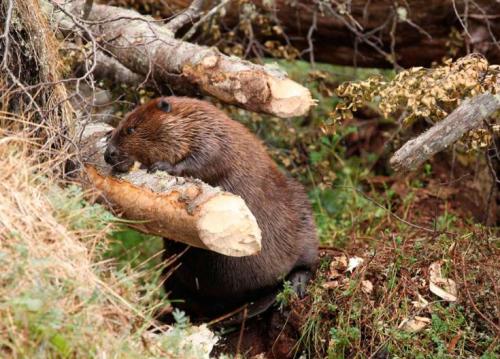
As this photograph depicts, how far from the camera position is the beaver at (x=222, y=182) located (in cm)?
563

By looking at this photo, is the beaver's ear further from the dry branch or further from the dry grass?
the dry branch

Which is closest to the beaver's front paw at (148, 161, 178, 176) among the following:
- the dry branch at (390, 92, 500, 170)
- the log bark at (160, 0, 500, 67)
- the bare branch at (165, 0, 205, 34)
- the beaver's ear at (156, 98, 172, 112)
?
the beaver's ear at (156, 98, 172, 112)

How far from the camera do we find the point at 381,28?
7.65 meters

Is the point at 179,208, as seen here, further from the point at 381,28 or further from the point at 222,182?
the point at 381,28

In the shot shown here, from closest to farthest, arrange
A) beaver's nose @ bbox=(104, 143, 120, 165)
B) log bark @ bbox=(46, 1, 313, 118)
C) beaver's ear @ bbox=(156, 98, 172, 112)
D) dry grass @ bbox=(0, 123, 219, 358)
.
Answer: dry grass @ bbox=(0, 123, 219, 358)
log bark @ bbox=(46, 1, 313, 118)
beaver's nose @ bbox=(104, 143, 120, 165)
beaver's ear @ bbox=(156, 98, 172, 112)

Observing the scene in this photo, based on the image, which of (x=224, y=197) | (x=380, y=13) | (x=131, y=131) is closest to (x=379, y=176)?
(x=380, y=13)

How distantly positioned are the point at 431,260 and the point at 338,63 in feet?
9.28

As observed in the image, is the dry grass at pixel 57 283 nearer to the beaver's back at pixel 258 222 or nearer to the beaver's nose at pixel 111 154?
the beaver's nose at pixel 111 154

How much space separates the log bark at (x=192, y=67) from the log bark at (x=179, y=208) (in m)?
0.72

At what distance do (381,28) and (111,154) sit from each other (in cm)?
299

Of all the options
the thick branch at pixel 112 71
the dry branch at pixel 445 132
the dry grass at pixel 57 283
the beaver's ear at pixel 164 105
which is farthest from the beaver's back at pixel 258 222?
the thick branch at pixel 112 71

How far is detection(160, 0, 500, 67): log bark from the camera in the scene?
745cm

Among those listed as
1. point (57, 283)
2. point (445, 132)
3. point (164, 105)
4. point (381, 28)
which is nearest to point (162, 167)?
point (164, 105)

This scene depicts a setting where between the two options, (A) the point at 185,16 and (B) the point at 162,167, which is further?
(A) the point at 185,16
